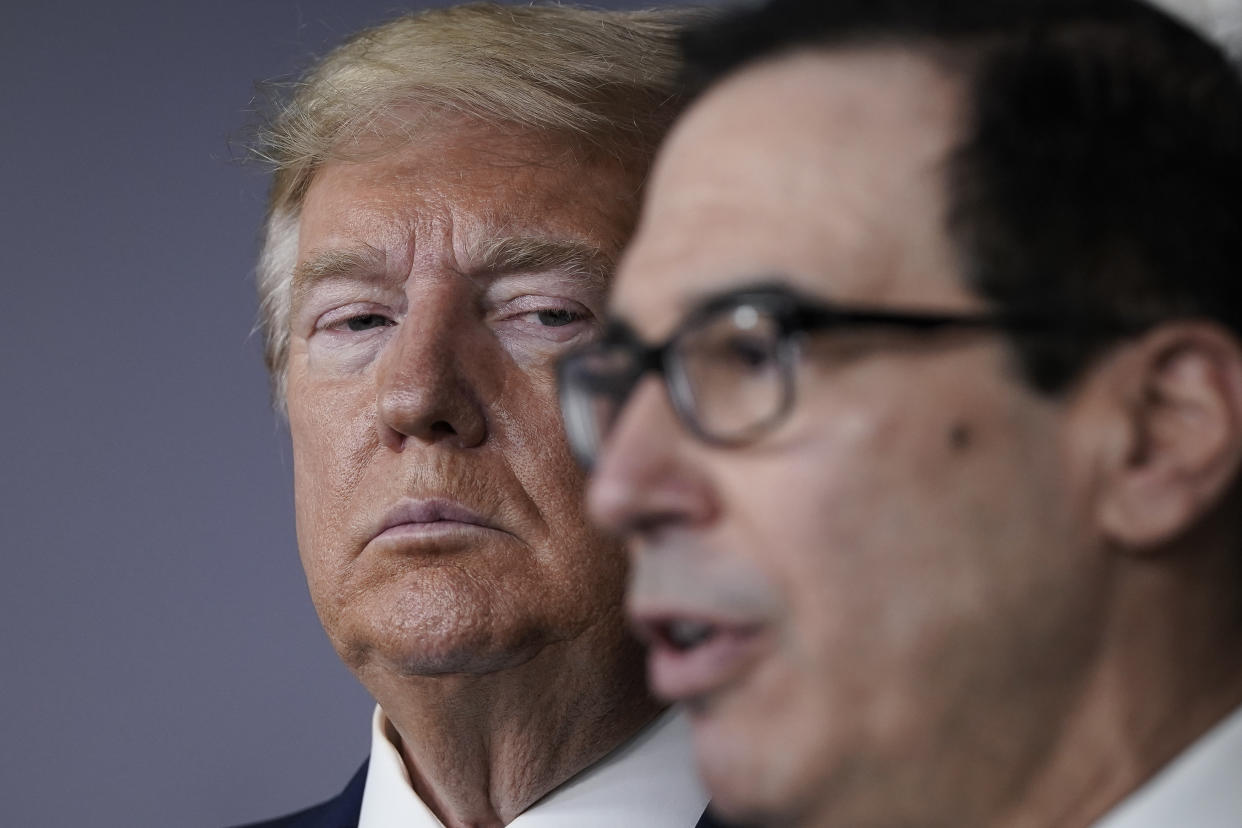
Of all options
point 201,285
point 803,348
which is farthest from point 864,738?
point 201,285

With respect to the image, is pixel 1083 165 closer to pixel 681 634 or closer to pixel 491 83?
pixel 681 634

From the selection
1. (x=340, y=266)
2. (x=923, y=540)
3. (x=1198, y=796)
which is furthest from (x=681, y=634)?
(x=340, y=266)

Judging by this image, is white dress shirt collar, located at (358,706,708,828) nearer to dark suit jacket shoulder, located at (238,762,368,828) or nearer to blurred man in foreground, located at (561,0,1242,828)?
dark suit jacket shoulder, located at (238,762,368,828)

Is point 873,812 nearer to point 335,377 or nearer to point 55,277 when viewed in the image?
point 335,377

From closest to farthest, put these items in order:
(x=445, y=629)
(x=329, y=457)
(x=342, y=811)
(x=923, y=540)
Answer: (x=923, y=540) < (x=445, y=629) < (x=329, y=457) < (x=342, y=811)

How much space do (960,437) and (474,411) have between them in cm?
77

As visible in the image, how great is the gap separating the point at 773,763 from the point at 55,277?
7.00ft

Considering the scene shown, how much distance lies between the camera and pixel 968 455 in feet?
2.74

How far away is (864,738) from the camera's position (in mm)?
844

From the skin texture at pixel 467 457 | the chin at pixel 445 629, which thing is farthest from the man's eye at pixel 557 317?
the chin at pixel 445 629

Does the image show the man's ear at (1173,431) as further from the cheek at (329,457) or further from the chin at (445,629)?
the cheek at (329,457)

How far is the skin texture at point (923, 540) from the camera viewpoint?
2.74ft

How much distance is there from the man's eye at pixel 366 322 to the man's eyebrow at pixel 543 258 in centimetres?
12

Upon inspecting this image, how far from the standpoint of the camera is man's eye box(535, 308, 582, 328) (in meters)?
1.58
